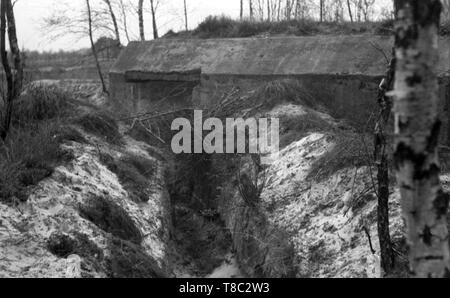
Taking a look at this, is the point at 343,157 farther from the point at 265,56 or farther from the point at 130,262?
the point at 265,56

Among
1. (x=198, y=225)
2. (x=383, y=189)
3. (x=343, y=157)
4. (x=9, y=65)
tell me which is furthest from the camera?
(x=198, y=225)

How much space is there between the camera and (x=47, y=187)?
5.65 meters

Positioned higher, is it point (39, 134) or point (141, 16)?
point (141, 16)

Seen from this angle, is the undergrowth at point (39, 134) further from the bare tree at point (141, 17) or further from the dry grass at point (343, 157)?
the bare tree at point (141, 17)

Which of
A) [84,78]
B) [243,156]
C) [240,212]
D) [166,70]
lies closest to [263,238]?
[240,212]

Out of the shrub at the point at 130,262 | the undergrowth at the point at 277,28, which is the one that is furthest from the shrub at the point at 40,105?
the undergrowth at the point at 277,28

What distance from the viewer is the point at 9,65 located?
288 inches

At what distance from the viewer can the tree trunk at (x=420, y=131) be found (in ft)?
8.68

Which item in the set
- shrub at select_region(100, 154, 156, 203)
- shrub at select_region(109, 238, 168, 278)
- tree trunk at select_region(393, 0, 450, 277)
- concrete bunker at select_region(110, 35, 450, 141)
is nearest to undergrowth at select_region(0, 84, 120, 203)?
shrub at select_region(100, 154, 156, 203)

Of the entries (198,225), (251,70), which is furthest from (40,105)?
(251,70)

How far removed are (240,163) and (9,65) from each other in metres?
3.43

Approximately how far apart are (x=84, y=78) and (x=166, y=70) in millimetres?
7817

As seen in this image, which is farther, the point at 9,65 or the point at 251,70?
the point at 251,70
